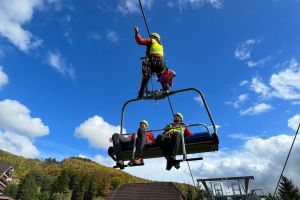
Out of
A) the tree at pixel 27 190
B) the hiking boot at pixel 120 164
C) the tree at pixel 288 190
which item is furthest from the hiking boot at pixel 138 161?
the tree at pixel 27 190

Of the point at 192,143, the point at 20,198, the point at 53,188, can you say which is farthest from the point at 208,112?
the point at 53,188

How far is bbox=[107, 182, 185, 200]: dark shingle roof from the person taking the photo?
Answer: 42281mm

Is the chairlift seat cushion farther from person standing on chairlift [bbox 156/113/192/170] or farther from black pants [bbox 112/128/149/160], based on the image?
person standing on chairlift [bbox 156/113/192/170]

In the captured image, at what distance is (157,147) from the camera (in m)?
9.14

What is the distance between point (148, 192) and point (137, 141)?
1415 inches

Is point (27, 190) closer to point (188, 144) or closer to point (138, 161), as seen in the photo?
point (138, 161)

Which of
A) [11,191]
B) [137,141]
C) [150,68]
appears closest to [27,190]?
[11,191]

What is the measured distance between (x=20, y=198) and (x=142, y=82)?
13539 centimetres

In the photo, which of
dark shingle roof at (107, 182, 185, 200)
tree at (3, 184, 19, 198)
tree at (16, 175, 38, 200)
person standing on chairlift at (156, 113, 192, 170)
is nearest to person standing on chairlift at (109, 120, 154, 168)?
person standing on chairlift at (156, 113, 192, 170)

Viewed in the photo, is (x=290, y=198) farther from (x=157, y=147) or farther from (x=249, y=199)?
(x=157, y=147)

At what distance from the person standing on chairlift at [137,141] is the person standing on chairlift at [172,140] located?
0.45 meters

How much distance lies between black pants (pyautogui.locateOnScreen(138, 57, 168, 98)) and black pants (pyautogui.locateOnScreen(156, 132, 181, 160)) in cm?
144

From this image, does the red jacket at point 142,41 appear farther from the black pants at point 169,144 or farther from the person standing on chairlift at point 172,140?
the black pants at point 169,144

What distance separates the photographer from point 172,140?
8.77m
